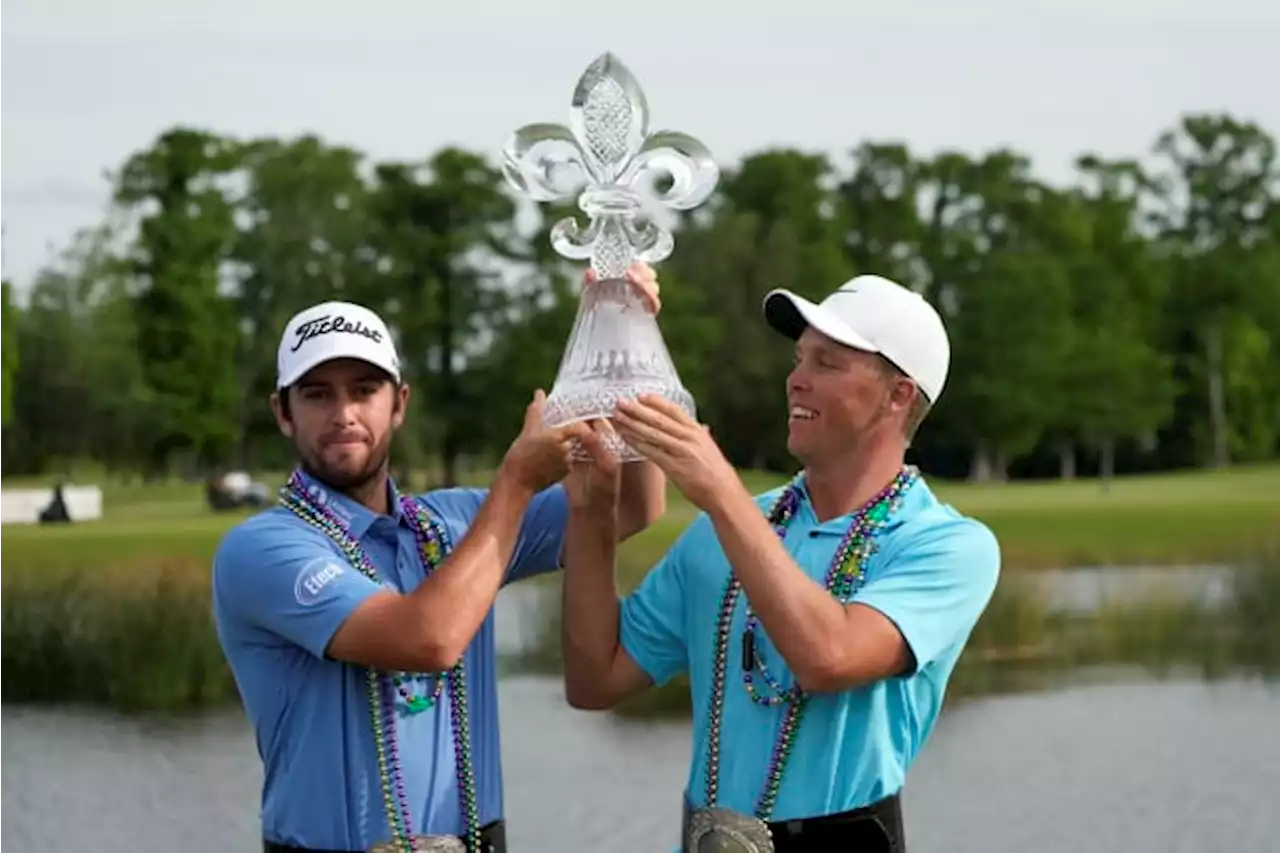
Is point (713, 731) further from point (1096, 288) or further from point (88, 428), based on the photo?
point (1096, 288)

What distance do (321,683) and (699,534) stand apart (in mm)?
729

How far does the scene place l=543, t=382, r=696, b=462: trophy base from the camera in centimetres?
374

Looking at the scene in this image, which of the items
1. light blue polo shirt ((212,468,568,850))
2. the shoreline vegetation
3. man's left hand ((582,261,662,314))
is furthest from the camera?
the shoreline vegetation

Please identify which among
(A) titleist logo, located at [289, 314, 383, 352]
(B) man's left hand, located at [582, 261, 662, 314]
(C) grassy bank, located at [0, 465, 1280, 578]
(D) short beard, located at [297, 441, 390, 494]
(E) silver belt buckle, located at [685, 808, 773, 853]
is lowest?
(C) grassy bank, located at [0, 465, 1280, 578]

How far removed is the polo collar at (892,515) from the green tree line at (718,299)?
37.9 meters

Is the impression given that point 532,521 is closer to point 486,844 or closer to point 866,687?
point 486,844

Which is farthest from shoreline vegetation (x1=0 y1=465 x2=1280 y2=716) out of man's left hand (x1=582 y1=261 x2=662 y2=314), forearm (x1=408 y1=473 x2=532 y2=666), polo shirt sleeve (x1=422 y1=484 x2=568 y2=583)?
forearm (x1=408 y1=473 x2=532 y2=666)

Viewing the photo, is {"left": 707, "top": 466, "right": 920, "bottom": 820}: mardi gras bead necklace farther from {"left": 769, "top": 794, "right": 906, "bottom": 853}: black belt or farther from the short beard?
the short beard

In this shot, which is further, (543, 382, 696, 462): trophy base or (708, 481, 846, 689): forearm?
(543, 382, 696, 462): trophy base

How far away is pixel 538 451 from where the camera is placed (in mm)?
3725

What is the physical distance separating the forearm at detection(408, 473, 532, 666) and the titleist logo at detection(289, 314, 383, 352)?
1.23ft

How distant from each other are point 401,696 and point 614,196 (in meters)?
0.99

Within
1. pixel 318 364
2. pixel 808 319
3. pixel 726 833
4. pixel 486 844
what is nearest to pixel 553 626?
pixel 486 844

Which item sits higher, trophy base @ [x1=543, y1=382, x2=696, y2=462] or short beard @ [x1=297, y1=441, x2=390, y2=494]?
trophy base @ [x1=543, y1=382, x2=696, y2=462]
